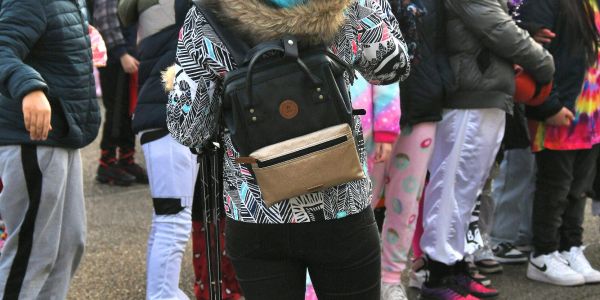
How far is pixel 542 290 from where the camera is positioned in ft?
15.2

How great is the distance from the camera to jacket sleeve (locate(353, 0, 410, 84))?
243 cm

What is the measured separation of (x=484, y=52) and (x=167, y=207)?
1.75 m

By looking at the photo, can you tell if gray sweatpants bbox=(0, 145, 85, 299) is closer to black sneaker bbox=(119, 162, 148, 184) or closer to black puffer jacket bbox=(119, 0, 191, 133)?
black puffer jacket bbox=(119, 0, 191, 133)

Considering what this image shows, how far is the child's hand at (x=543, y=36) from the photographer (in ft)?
14.3

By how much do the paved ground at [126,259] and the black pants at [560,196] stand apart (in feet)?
0.96

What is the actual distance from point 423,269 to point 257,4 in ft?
8.60

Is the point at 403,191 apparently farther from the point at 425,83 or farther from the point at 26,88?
the point at 26,88

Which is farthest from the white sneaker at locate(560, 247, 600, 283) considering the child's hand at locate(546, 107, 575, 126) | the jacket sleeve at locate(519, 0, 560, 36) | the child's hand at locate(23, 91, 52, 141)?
the child's hand at locate(23, 91, 52, 141)

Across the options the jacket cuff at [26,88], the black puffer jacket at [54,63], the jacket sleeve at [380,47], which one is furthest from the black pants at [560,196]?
the jacket cuff at [26,88]

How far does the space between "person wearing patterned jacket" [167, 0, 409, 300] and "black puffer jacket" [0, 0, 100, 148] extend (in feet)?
2.42

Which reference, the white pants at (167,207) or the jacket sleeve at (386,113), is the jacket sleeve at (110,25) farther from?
the jacket sleeve at (386,113)

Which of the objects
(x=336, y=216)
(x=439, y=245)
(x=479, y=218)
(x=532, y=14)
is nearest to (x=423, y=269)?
(x=439, y=245)

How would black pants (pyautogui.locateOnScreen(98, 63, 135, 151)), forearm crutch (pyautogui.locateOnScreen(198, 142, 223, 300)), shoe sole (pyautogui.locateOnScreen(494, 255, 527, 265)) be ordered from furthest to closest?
black pants (pyautogui.locateOnScreen(98, 63, 135, 151)) → shoe sole (pyautogui.locateOnScreen(494, 255, 527, 265)) → forearm crutch (pyautogui.locateOnScreen(198, 142, 223, 300))

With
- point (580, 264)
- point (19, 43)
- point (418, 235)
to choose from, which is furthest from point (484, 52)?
point (19, 43)
